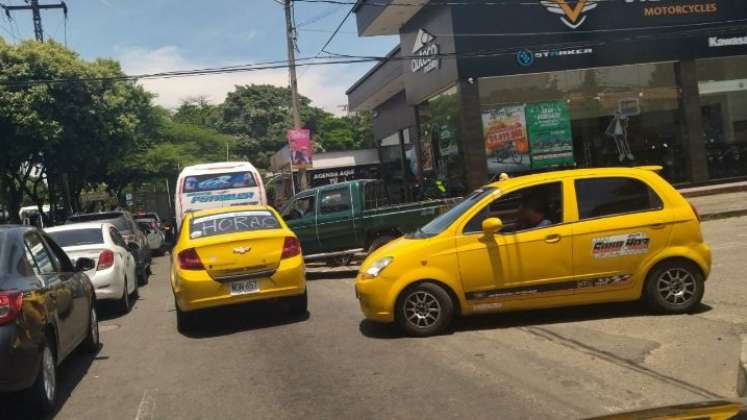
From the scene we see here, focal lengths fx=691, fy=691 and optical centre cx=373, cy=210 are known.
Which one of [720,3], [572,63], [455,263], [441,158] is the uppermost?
[720,3]

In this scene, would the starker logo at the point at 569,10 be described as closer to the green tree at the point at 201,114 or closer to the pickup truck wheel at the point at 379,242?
the pickup truck wheel at the point at 379,242

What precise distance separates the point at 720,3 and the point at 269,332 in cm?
2018

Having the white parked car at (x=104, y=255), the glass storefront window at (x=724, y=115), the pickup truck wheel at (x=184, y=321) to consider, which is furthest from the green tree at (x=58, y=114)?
the glass storefront window at (x=724, y=115)

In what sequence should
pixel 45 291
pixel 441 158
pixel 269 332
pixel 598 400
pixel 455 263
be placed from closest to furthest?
pixel 598 400, pixel 45 291, pixel 455 263, pixel 269 332, pixel 441 158

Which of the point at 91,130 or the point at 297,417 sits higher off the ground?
the point at 91,130

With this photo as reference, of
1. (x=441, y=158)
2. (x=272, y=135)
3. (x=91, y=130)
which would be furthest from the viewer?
(x=272, y=135)

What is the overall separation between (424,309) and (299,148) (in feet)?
52.3

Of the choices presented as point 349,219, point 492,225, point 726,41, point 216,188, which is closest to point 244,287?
point 492,225

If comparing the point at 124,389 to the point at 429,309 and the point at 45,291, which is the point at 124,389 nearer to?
the point at 45,291

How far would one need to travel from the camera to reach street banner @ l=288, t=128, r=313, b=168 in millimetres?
22578

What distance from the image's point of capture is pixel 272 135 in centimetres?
7450

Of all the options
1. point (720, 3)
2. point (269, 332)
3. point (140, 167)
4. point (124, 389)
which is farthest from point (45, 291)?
point (140, 167)

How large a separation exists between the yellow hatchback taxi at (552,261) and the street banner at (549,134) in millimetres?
13640

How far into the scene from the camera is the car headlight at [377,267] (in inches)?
288
